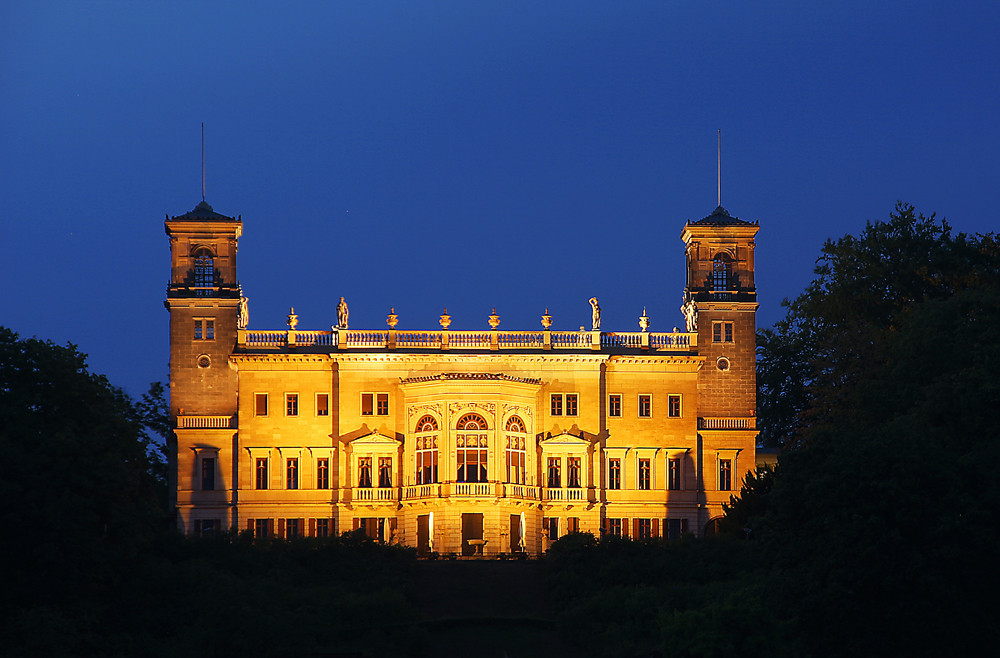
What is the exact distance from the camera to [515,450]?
6969cm

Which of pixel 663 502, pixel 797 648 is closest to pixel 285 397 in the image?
pixel 663 502

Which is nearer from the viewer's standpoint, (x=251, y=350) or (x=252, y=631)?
(x=252, y=631)

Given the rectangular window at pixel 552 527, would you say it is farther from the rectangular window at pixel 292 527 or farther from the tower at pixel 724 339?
the rectangular window at pixel 292 527

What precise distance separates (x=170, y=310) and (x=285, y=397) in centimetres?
651

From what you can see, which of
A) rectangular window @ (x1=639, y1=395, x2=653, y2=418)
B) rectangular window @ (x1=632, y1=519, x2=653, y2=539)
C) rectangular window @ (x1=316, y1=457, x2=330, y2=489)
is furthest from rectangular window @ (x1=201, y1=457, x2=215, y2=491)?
rectangular window @ (x1=639, y1=395, x2=653, y2=418)

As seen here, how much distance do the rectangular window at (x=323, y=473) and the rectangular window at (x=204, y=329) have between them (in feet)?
24.1

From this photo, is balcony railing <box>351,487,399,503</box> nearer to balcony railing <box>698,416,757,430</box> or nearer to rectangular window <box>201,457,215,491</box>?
rectangular window <box>201,457,215,491</box>

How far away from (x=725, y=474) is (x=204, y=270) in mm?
25309

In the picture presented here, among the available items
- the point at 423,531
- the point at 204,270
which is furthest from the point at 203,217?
the point at 423,531

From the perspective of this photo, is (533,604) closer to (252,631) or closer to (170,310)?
(252,631)

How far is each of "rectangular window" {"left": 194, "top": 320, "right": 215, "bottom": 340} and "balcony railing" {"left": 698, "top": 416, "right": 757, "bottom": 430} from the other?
2225 cm

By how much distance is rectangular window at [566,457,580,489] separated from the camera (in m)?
70.6

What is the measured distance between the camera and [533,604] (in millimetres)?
56719

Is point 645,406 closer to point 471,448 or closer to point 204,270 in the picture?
point 471,448
